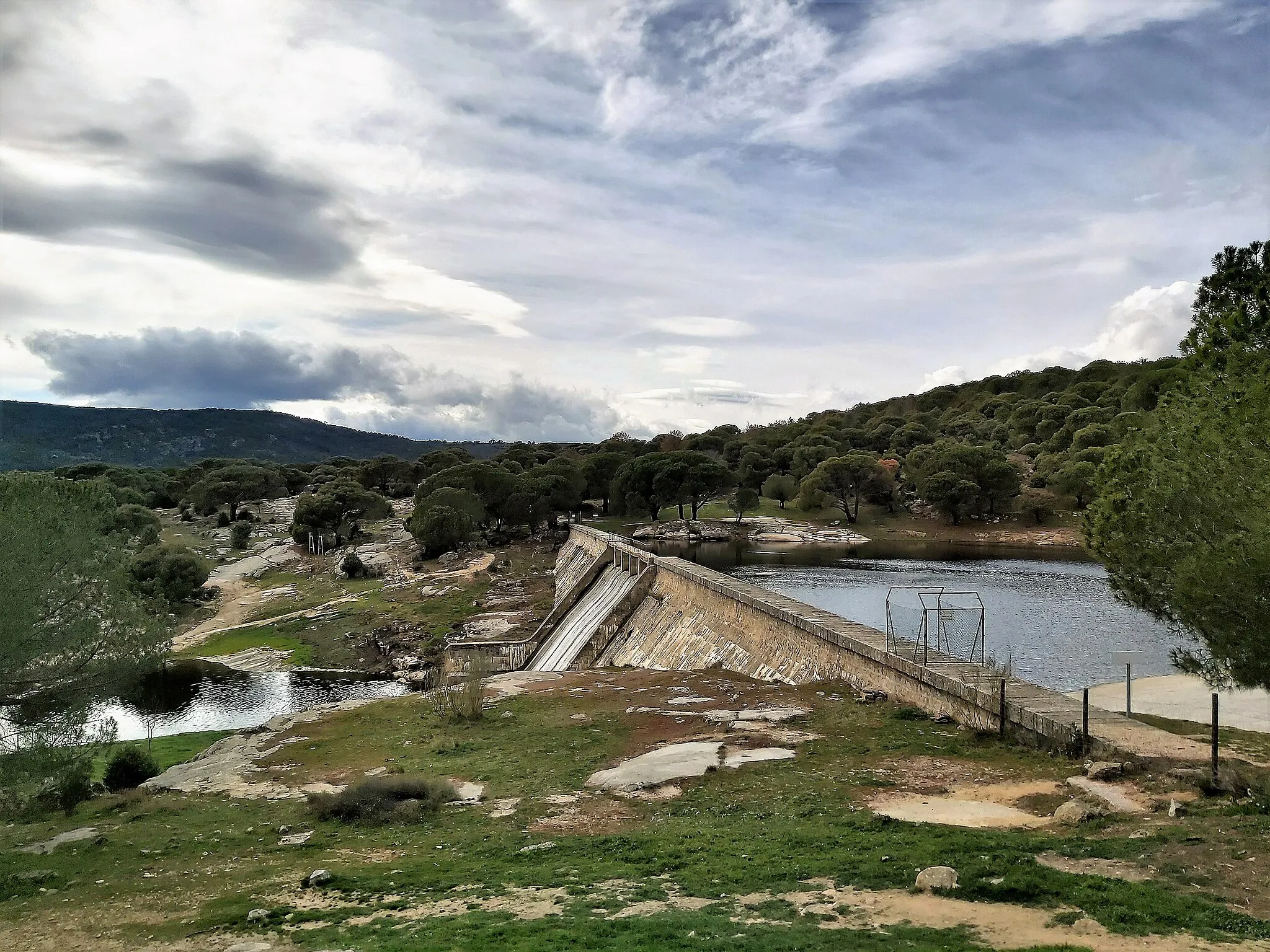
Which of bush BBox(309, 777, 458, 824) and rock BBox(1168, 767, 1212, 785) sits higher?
rock BBox(1168, 767, 1212, 785)

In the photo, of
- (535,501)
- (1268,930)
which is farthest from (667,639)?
(535,501)

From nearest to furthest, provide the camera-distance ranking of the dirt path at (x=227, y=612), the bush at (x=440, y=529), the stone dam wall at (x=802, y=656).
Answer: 1. the stone dam wall at (x=802, y=656)
2. the dirt path at (x=227, y=612)
3. the bush at (x=440, y=529)

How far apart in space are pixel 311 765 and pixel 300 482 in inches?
5221

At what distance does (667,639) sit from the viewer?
121 feet

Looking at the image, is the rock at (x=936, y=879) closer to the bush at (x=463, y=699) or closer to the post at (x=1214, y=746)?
the post at (x=1214, y=746)

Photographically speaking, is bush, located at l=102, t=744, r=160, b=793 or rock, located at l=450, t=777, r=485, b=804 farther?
bush, located at l=102, t=744, r=160, b=793

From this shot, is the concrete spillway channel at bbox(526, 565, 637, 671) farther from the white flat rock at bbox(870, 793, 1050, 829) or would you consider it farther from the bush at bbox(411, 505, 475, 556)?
the bush at bbox(411, 505, 475, 556)

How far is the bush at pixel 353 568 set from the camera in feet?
240

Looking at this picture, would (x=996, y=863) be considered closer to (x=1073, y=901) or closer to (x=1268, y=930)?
(x=1073, y=901)

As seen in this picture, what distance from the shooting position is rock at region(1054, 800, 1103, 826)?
12.5 meters

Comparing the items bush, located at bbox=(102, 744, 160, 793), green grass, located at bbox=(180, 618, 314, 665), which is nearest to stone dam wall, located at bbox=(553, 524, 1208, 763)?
green grass, located at bbox=(180, 618, 314, 665)

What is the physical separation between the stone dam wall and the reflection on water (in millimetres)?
11964

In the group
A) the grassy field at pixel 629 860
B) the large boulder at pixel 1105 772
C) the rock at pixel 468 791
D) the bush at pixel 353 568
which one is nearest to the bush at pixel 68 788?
the grassy field at pixel 629 860

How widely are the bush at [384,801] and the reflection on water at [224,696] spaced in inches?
906
